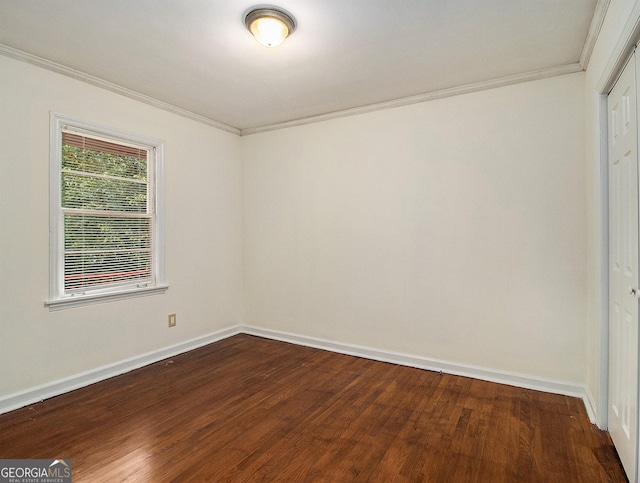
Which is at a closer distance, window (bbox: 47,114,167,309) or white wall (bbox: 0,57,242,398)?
white wall (bbox: 0,57,242,398)

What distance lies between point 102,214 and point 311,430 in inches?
101

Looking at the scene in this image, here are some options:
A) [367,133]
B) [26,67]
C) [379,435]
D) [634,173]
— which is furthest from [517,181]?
[26,67]

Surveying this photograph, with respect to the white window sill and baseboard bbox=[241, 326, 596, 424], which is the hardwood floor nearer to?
baseboard bbox=[241, 326, 596, 424]

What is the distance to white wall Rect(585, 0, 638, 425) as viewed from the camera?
2.13 meters

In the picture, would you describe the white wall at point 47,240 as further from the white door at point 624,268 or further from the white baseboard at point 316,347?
the white door at point 624,268

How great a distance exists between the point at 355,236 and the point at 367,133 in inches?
42.3

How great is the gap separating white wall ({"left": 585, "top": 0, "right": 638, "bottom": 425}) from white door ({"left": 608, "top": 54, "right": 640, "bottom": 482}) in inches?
2.4

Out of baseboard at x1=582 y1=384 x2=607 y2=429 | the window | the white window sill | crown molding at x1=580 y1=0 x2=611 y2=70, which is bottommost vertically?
baseboard at x1=582 y1=384 x2=607 y2=429

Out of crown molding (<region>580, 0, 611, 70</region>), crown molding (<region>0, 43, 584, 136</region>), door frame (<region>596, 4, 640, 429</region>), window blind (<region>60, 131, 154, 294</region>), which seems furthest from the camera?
window blind (<region>60, 131, 154, 294</region>)

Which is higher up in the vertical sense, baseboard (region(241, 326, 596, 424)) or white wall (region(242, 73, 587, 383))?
white wall (region(242, 73, 587, 383))

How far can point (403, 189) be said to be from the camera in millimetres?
3525

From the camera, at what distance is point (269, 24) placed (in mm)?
2205

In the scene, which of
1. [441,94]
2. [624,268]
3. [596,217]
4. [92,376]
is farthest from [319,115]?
[92,376]

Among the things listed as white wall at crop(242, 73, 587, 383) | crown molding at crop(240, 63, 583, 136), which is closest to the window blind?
white wall at crop(242, 73, 587, 383)
